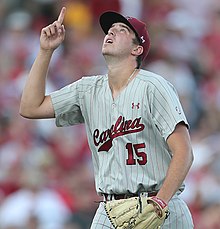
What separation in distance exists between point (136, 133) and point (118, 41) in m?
0.60

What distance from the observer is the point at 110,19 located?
5090 mm

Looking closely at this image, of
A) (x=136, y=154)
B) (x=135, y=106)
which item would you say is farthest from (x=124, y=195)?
(x=135, y=106)

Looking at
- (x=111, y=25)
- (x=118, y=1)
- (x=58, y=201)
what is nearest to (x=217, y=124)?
(x=58, y=201)

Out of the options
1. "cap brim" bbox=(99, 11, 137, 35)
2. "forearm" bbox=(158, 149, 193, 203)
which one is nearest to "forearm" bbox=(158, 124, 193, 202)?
"forearm" bbox=(158, 149, 193, 203)

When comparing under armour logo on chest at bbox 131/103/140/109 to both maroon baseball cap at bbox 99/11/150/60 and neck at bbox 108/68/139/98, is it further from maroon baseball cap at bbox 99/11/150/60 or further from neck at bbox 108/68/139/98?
maroon baseball cap at bbox 99/11/150/60

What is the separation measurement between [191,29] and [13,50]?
253 cm

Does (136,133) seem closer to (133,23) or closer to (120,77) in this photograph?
(120,77)

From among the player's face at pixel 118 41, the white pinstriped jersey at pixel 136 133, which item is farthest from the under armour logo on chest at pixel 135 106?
the player's face at pixel 118 41

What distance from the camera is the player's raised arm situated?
511 cm

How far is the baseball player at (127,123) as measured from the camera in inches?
181

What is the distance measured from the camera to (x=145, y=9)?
481 inches

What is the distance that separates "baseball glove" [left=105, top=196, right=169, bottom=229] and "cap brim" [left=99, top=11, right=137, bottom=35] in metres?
1.11

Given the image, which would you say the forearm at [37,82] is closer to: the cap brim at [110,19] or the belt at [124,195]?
the cap brim at [110,19]

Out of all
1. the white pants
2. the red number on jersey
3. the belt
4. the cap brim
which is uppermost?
the cap brim
